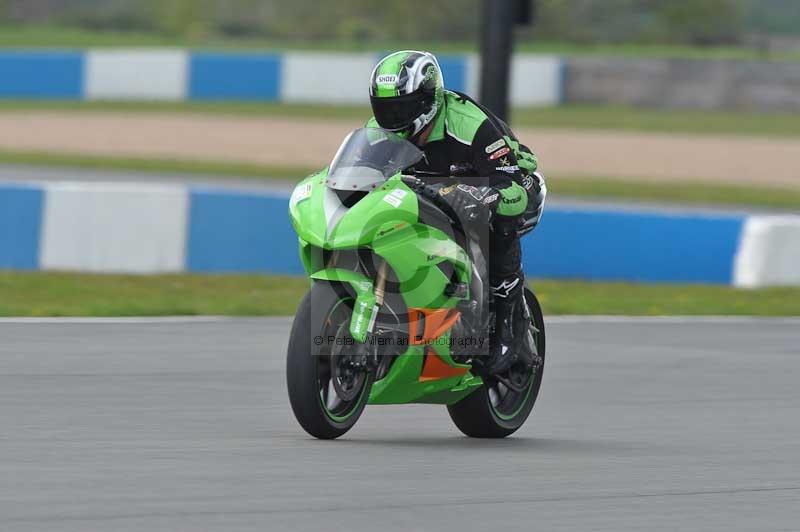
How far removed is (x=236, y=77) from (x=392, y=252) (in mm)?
25635

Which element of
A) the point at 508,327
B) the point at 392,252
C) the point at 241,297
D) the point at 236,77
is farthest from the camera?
the point at 236,77

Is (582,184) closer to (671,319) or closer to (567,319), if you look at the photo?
(671,319)

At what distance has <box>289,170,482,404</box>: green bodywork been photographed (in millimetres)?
6055

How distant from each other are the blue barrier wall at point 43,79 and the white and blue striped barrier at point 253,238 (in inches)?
701

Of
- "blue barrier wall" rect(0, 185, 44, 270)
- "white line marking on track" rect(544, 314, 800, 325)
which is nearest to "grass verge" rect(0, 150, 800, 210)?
"blue barrier wall" rect(0, 185, 44, 270)

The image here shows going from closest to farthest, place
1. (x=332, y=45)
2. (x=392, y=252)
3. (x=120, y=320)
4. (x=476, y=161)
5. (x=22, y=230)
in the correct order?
(x=392, y=252)
(x=476, y=161)
(x=120, y=320)
(x=22, y=230)
(x=332, y=45)

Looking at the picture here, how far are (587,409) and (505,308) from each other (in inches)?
45.1

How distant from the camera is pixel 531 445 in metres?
6.77

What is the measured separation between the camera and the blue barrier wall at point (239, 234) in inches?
512

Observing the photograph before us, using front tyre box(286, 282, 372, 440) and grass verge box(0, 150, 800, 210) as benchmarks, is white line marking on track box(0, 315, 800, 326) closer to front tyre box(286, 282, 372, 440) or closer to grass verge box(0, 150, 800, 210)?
front tyre box(286, 282, 372, 440)

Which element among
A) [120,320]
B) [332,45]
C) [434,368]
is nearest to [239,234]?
[120,320]

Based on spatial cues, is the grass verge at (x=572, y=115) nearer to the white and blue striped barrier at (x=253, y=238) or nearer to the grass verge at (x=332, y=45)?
the grass verge at (x=332, y=45)

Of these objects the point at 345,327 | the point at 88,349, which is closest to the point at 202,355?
the point at 88,349

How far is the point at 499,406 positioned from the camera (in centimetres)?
706
